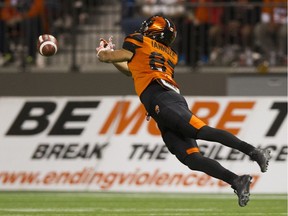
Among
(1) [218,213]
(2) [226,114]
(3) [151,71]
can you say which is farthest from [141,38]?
(2) [226,114]

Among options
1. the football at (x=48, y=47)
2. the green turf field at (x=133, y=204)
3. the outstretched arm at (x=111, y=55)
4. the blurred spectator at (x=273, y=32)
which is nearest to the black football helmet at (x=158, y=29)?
the outstretched arm at (x=111, y=55)

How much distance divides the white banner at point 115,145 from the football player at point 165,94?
17.3ft

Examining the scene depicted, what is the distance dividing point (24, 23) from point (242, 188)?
9.73 m

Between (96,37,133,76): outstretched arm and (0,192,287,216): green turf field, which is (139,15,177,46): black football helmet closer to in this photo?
(96,37,133,76): outstretched arm

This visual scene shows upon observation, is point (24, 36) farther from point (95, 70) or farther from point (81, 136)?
point (81, 136)

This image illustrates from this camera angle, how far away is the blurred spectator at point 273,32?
18.7 meters

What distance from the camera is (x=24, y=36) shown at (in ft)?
64.0

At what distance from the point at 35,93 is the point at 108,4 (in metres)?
2.16

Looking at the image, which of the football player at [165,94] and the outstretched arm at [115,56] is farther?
the outstretched arm at [115,56]

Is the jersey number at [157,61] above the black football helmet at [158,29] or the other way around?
the other way around

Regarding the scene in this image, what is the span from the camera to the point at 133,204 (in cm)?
1460

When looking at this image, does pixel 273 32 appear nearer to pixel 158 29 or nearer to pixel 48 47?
pixel 158 29

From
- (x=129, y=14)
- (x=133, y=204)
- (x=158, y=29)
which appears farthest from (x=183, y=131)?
(x=129, y=14)

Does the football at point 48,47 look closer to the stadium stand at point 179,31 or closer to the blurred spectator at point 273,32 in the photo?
the stadium stand at point 179,31
